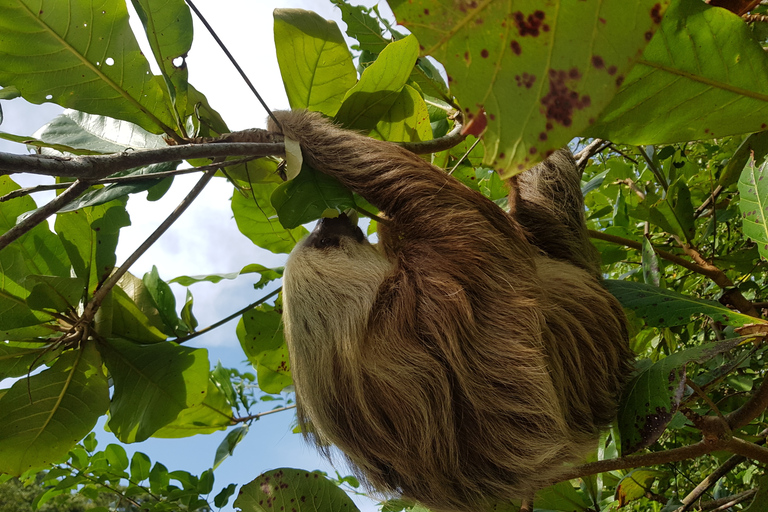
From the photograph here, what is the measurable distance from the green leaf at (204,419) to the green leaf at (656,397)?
1.91 metres

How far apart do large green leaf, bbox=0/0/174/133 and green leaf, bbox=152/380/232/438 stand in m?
1.52

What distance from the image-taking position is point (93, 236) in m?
2.02

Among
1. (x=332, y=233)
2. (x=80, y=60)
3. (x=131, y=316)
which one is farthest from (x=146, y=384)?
(x=80, y=60)

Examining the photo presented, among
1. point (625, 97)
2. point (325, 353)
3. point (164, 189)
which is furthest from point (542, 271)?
point (164, 189)

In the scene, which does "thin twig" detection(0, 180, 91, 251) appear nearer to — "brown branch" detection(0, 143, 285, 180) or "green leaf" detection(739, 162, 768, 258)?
"brown branch" detection(0, 143, 285, 180)

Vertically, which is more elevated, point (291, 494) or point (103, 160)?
point (103, 160)

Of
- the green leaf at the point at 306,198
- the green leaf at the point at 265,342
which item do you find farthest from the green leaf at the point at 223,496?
the green leaf at the point at 306,198

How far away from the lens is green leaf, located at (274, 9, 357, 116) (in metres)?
1.81

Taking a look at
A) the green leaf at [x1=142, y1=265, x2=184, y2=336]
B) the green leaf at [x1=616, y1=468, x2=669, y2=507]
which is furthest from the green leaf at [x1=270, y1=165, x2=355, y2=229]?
the green leaf at [x1=616, y1=468, x2=669, y2=507]

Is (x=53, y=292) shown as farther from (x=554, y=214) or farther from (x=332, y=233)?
(x=554, y=214)

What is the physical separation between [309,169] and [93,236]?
3.00 ft

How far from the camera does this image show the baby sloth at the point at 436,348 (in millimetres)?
1891

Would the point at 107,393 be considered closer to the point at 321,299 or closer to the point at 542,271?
the point at 321,299

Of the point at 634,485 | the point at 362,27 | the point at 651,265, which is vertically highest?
the point at 362,27
